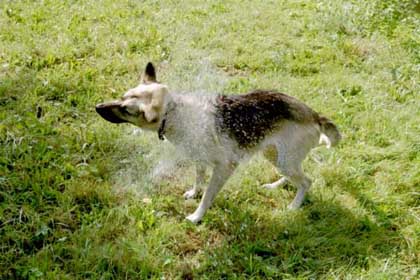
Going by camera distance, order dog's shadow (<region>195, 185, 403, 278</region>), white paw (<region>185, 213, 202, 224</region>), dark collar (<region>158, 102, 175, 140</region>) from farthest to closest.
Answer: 1. white paw (<region>185, 213, 202, 224</region>)
2. dark collar (<region>158, 102, 175, 140</region>)
3. dog's shadow (<region>195, 185, 403, 278</region>)

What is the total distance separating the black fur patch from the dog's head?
1.53 feet

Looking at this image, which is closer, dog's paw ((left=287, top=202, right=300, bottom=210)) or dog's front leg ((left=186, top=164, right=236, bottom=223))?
dog's front leg ((left=186, top=164, right=236, bottom=223))

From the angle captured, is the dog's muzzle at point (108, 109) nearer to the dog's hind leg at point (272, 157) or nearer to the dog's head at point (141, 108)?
the dog's head at point (141, 108)

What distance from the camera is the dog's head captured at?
342 cm

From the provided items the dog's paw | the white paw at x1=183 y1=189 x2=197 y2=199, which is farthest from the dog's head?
the dog's paw

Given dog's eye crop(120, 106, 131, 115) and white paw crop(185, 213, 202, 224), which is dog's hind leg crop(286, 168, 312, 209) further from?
dog's eye crop(120, 106, 131, 115)

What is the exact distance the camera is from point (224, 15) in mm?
7285

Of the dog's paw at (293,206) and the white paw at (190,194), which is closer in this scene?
the dog's paw at (293,206)

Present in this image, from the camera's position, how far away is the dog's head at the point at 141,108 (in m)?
3.42

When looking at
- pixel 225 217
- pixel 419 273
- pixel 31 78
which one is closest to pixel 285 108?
pixel 225 217

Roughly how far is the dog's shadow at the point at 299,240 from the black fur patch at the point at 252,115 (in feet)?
1.93

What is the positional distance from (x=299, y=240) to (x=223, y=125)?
103 centimetres

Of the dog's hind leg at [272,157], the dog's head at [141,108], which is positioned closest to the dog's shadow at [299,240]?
the dog's hind leg at [272,157]

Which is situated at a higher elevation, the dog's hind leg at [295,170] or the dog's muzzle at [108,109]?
the dog's muzzle at [108,109]
